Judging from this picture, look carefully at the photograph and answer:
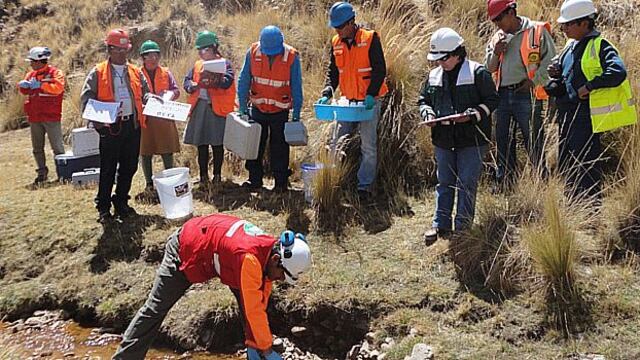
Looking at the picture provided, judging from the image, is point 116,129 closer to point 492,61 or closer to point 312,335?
point 312,335

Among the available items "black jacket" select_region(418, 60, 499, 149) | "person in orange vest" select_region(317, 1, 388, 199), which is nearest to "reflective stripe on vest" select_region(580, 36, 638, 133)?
"black jacket" select_region(418, 60, 499, 149)

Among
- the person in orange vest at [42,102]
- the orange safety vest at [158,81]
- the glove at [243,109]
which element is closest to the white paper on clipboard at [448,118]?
the glove at [243,109]

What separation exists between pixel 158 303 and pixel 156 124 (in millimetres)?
3256

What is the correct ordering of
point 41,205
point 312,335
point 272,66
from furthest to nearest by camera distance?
point 41,205
point 272,66
point 312,335

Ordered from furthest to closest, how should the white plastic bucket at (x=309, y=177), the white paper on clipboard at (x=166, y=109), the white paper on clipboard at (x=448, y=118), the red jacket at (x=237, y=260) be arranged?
the white paper on clipboard at (x=166, y=109) < the white plastic bucket at (x=309, y=177) < the white paper on clipboard at (x=448, y=118) < the red jacket at (x=237, y=260)

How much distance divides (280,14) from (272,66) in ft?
15.7

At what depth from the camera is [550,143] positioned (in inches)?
235

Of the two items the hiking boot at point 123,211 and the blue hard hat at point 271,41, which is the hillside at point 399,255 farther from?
the blue hard hat at point 271,41

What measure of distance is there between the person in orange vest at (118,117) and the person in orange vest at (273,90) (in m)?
1.05

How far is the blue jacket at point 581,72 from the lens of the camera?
15.4 feet

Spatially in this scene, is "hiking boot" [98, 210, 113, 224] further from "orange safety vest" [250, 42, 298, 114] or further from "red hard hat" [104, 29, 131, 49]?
"orange safety vest" [250, 42, 298, 114]

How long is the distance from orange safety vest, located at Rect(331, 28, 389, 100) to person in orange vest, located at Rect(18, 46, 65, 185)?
3994mm

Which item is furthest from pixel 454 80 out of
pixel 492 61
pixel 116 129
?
pixel 116 129

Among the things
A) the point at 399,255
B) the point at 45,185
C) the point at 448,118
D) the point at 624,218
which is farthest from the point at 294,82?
the point at 45,185
